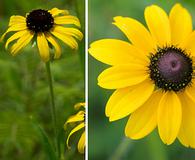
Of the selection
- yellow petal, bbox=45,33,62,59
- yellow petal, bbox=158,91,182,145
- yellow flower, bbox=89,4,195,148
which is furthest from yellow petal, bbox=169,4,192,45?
yellow petal, bbox=45,33,62,59

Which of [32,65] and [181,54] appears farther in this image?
[32,65]

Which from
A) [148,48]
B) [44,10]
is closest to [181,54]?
[148,48]

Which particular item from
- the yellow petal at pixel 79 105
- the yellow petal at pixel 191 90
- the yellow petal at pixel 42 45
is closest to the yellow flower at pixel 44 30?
the yellow petal at pixel 42 45

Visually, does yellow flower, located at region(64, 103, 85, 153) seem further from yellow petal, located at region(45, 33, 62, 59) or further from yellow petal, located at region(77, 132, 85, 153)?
yellow petal, located at region(45, 33, 62, 59)

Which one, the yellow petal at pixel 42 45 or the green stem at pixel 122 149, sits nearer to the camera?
the yellow petal at pixel 42 45

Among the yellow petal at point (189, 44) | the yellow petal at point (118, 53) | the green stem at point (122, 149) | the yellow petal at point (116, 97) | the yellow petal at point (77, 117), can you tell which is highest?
the yellow petal at point (189, 44)

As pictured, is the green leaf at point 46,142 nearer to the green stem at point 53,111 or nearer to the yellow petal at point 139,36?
the green stem at point 53,111

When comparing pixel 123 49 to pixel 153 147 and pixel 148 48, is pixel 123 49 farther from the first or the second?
pixel 153 147
